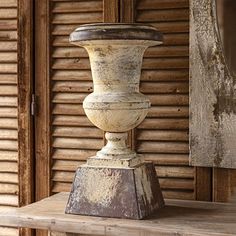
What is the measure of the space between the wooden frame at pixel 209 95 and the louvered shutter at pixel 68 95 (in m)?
0.31

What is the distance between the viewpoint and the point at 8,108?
1.97 metres

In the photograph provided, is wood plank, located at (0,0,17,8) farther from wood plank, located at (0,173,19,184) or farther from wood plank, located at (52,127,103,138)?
wood plank, located at (0,173,19,184)

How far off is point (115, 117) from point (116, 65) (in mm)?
133

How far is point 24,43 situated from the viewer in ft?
6.32

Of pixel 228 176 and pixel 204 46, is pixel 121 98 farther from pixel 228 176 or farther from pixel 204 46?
pixel 228 176

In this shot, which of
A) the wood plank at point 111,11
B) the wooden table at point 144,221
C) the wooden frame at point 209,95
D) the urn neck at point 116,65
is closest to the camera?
the wooden table at point 144,221

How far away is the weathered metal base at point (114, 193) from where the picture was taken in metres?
1.56

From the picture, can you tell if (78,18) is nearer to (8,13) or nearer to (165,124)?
(8,13)

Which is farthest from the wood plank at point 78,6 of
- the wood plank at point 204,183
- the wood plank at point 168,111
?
the wood plank at point 204,183

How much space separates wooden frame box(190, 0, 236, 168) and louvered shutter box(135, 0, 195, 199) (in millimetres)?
38

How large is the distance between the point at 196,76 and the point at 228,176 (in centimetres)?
30

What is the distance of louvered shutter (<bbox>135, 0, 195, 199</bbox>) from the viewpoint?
1.78 meters

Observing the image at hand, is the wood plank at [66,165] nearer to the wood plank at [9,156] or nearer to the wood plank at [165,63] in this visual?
the wood plank at [9,156]

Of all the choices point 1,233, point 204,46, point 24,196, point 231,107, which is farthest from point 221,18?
point 1,233
